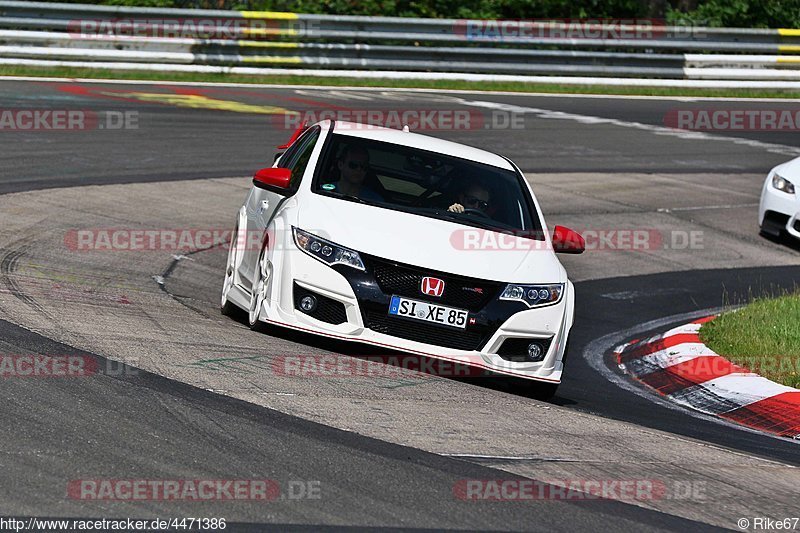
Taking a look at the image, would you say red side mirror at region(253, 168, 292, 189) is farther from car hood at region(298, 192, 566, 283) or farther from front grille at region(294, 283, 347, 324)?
front grille at region(294, 283, 347, 324)

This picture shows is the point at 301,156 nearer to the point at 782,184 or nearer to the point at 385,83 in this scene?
the point at 782,184

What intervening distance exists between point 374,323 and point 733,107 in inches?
740

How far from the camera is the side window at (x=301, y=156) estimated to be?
874 cm

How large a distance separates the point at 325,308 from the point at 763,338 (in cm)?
362

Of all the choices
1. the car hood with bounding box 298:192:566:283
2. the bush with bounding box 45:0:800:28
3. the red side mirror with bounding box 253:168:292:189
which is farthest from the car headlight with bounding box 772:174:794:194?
the bush with bounding box 45:0:800:28

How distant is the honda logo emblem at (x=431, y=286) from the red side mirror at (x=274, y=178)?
140cm

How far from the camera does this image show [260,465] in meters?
5.25

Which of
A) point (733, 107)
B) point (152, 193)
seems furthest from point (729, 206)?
point (733, 107)

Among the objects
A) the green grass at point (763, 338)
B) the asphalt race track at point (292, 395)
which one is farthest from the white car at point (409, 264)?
the green grass at point (763, 338)

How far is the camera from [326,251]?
7746 mm

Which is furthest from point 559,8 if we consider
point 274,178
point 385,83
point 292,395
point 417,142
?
point 292,395

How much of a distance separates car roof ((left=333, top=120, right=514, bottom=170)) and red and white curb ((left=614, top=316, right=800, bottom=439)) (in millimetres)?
1787

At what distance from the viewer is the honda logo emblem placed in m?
7.64

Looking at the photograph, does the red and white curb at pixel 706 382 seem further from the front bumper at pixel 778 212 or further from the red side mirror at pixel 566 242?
the front bumper at pixel 778 212
